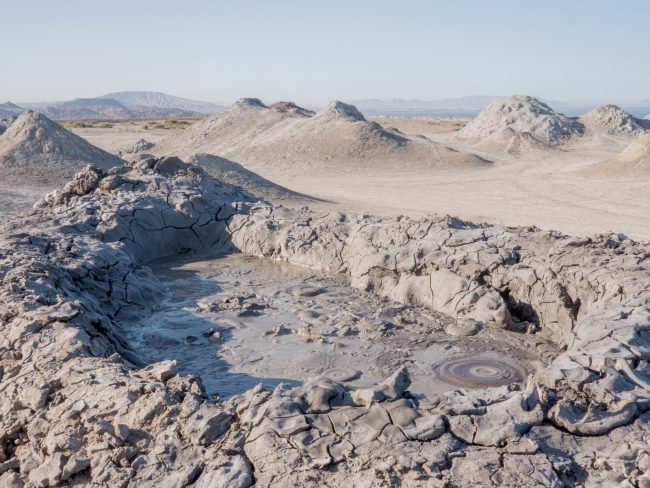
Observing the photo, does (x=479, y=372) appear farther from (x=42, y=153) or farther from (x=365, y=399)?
(x=42, y=153)

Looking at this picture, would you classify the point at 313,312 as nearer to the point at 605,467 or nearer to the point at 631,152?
the point at 605,467

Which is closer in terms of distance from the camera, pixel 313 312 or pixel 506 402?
pixel 506 402

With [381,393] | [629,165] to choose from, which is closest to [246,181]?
[629,165]

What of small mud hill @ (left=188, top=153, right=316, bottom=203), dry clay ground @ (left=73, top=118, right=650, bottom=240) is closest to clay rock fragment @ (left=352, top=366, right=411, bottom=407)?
dry clay ground @ (left=73, top=118, right=650, bottom=240)

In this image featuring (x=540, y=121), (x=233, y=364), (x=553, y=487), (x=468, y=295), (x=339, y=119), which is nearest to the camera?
(x=553, y=487)

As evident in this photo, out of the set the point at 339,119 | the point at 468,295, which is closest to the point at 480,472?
the point at 468,295
